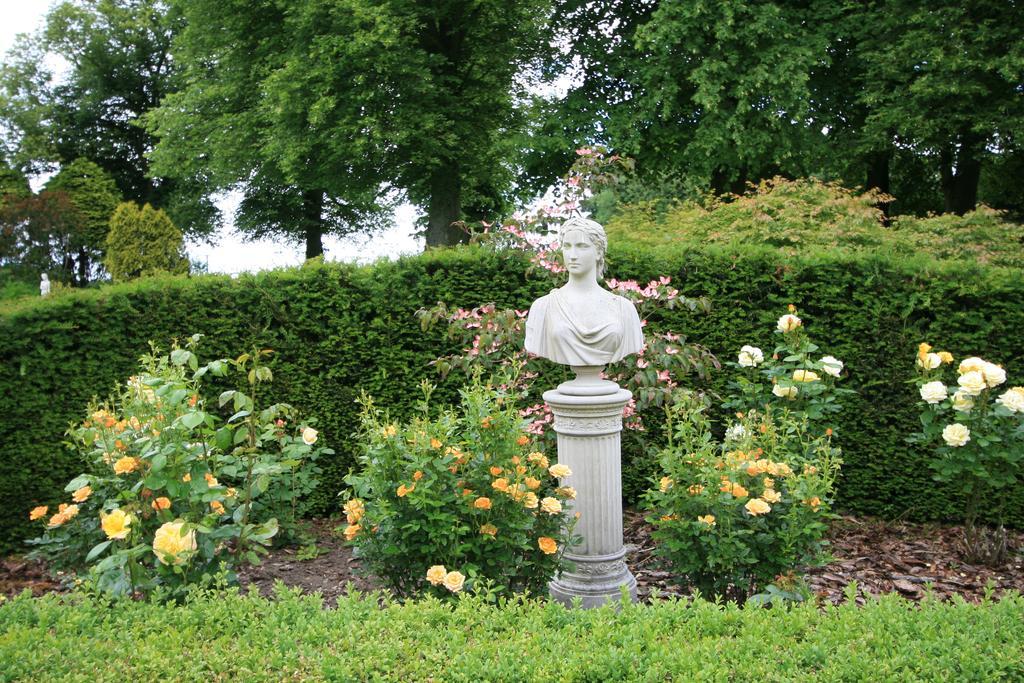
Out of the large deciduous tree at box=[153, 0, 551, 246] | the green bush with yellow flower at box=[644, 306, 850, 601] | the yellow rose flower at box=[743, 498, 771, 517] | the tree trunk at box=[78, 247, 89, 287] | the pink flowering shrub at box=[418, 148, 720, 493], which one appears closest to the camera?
the yellow rose flower at box=[743, 498, 771, 517]

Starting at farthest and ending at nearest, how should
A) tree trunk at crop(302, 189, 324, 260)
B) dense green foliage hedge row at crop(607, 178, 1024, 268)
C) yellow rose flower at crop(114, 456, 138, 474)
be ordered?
tree trunk at crop(302, 189, 324, 260), dense green foliage hedge row at crop(607, 178, 1024, 268), yellow rose flower at crop(114, 456, 138, 474)

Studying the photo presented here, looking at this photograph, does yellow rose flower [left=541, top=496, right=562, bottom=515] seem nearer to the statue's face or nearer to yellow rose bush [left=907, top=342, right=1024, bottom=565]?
the statue's face

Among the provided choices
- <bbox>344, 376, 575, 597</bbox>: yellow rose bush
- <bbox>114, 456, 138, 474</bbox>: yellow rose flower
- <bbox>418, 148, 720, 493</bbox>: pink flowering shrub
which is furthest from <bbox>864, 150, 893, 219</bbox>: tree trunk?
<bbox>114, 456, 138, 474</bbox>: yellow rose flower

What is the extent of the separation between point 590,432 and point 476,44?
39.5ft

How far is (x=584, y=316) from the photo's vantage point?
4.26 metres

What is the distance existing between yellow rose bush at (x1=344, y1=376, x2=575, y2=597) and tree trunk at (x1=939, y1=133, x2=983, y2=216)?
13.8 metres

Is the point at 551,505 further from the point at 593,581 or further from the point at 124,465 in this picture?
the point at 124,465

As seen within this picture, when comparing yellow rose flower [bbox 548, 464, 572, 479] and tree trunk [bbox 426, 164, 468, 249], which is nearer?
yellow rose flower [bbox 548, 464, 572, 479]

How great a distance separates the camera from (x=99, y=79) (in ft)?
78.8

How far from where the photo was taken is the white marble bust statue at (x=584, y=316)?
423cm

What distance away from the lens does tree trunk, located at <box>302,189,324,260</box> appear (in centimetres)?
1983

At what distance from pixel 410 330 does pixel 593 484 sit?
2734 millimetres

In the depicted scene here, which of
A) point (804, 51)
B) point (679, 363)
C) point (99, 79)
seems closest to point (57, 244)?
point (99, 79)

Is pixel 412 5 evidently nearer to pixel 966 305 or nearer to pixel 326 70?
pixel 326 70
